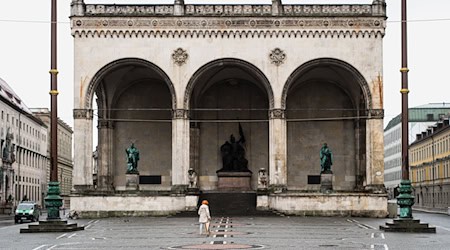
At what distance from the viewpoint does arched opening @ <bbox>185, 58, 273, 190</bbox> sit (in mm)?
63531

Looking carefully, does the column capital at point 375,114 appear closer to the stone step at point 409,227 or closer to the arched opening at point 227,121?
the arched opening at point 227,121

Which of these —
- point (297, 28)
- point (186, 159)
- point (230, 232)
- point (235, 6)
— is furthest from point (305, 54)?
point (230, 232)

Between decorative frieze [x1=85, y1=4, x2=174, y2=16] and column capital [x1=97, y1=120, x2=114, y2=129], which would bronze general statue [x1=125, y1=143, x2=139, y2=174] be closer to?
column capital [x1=97, y1=120, x2=114, y2=129]

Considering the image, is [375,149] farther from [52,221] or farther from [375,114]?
[52,221]

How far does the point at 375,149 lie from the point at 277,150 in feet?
19.9

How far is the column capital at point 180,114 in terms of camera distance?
185 feet

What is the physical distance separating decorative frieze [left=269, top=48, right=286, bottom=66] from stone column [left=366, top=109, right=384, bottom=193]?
6.39 metres

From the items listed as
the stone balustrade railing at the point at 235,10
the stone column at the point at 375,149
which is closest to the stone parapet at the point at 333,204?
the stone column at the point at 375,149

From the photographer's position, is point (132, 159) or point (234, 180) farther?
point (234, 180)

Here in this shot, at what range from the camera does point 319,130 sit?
63.7m

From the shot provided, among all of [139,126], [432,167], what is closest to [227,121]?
[139,126]

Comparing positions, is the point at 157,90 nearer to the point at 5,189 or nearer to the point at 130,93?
the point at 130,93

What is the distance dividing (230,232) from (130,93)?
3015cm

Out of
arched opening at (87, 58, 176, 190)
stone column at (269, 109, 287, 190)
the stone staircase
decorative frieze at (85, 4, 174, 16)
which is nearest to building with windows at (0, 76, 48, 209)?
arched opening at (87, 58, 176, 190)
